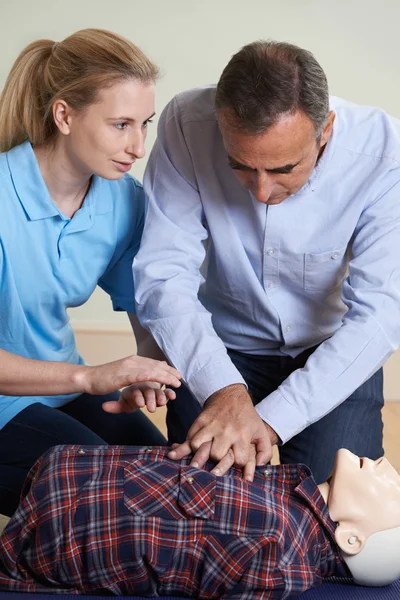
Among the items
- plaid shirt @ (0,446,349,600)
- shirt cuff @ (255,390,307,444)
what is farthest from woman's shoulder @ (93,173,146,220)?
plaid shirt @ (0,446,349,600)

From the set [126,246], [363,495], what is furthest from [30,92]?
[363,495]

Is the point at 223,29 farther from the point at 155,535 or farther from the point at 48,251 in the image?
the point at 155,535

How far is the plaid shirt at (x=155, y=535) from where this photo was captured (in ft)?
5.19

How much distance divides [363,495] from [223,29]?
7.55ft

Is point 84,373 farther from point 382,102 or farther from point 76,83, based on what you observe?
point 382,102

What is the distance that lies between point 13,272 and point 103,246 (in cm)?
25

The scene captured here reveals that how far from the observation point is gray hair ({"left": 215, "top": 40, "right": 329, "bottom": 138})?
180cm

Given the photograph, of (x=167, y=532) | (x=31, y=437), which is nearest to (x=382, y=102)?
(x=31, y=437)

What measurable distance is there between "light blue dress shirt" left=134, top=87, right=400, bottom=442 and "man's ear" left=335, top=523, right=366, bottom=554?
1.05 feet

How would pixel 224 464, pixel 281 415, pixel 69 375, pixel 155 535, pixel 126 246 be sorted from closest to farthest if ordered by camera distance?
pixel 155 535 → pixel 224 464 → pixel 69 375 → pixel 281 415 → pixel 126 246

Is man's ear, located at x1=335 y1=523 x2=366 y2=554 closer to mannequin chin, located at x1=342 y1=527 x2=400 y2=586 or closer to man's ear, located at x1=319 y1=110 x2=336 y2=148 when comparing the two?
mannequin chin, located at x1=342 y1=527 x2=400 y2=586

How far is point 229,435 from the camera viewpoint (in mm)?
1781

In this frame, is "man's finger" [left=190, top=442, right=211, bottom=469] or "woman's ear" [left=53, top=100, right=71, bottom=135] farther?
"woman's ear" [left=53, top=100, right=71, bottom=135]

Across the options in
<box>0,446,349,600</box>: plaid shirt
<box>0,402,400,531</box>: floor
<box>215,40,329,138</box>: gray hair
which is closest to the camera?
<box>0,446,349,600</box>: plaid shirt
